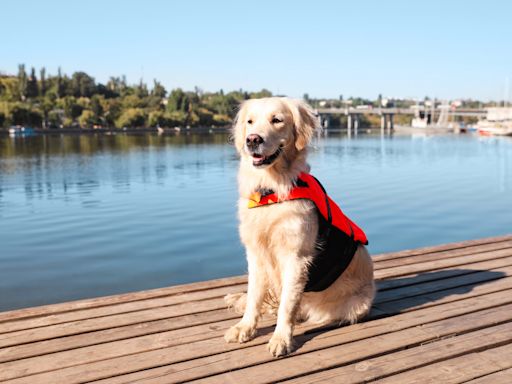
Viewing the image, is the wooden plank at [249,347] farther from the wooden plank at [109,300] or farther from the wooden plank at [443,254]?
the wooden plank at [443,254]

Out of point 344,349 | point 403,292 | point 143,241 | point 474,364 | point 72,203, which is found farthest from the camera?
point 72,203

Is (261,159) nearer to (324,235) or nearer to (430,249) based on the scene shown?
(324,235)

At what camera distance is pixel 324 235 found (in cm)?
364

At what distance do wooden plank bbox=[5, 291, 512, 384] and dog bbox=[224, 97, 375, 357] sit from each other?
4.9 inches

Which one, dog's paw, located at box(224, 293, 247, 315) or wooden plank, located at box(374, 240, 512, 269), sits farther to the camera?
wooden plank, located at box(374, 240, 512, 269)

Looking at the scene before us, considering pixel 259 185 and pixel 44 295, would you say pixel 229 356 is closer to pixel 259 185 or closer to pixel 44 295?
pixel 259 185

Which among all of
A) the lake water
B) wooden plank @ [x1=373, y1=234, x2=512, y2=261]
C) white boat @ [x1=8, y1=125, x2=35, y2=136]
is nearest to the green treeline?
white boat @ [x1=8, y1=125, x2=35, y2=136]

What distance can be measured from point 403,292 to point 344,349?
1.44 metres

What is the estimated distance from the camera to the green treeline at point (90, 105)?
105375mm

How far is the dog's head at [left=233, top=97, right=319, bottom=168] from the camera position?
11.1ft

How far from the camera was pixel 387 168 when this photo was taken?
2975 cm

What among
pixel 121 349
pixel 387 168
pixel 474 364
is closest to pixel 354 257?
pixel 474 364

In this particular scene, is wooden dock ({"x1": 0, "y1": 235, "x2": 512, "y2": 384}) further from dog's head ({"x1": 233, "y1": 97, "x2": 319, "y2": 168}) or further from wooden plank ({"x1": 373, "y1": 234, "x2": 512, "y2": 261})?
dog's head ({"x1": 233, "y1": 97, "x2": 319, "y2": 168})

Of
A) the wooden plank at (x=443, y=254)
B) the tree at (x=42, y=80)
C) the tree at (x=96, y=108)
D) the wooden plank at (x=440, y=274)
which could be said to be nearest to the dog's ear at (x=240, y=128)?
the wooden plank at (x=440, y=274)
